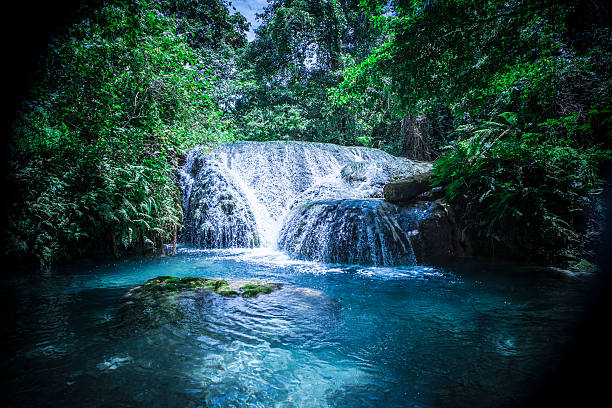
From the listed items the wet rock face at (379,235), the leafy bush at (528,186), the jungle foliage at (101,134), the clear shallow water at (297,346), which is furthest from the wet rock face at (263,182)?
the clear shallow water at (297,346)

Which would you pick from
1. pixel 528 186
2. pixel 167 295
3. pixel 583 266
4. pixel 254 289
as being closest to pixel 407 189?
pixel 528 186

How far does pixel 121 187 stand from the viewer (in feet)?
19.0

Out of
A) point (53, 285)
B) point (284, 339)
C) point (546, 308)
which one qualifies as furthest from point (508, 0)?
point (53, 285)

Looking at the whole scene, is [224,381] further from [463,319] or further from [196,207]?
[196,207]

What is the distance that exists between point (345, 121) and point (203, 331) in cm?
1837

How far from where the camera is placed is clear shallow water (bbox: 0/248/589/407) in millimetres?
1634

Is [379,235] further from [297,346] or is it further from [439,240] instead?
[297,346]

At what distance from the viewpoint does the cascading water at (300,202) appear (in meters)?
6.32

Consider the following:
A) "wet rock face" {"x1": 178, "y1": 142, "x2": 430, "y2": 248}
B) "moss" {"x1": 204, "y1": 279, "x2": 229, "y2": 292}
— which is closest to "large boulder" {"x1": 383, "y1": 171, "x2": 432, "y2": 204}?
"wet rock face" {"x1": 178, "y1": 142, "x2": 430, "y2": 248}

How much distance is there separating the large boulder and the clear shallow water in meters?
3.34

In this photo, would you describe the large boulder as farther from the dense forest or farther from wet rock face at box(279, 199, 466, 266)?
the dense forest

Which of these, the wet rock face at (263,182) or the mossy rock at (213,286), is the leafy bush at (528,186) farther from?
the mossy rock at (213,286)

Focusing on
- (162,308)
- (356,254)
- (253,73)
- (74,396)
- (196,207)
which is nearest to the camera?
(74,396)

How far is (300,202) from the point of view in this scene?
9.80 m
